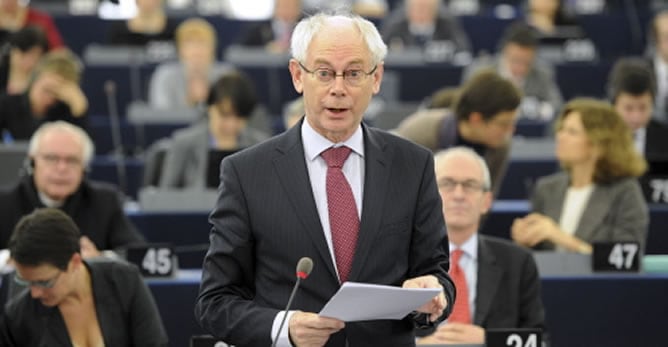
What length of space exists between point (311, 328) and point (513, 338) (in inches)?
54.6

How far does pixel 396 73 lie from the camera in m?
9.68

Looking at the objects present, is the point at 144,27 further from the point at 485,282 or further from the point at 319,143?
the point at 319,143

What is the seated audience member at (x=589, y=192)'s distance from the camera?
17.8 ft

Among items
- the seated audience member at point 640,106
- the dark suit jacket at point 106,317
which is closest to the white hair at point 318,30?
the dark suit jacket at point 106,317

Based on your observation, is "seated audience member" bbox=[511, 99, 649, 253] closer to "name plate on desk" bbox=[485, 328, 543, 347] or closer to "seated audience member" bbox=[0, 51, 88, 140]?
"name plate on desk" bbox=[485, 328, 543, 347]

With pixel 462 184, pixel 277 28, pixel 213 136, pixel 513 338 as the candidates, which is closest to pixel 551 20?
pixel 277 28

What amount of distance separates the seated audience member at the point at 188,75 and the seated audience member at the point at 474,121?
11.7ft

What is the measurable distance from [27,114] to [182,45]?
1.51m

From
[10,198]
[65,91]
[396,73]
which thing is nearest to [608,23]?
[396,73]

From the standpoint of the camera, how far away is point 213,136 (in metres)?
6.97

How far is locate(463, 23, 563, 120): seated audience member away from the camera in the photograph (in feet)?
29.0

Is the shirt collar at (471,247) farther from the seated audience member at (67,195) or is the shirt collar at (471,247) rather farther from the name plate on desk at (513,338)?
the seated audience member at (67,195)

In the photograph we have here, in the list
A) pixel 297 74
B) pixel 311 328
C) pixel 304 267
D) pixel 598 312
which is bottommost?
pixel 598 312

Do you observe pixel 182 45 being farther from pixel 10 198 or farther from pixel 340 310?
pixel 340 310
